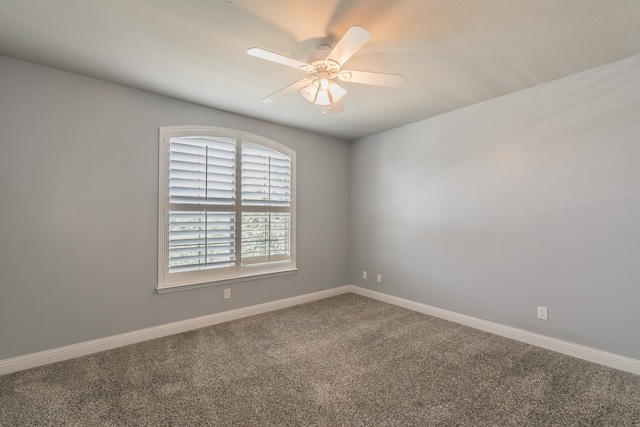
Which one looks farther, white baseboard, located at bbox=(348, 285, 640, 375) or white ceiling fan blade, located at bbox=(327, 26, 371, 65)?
white baseboard, located at bbox=(348, 285, 640, 375)

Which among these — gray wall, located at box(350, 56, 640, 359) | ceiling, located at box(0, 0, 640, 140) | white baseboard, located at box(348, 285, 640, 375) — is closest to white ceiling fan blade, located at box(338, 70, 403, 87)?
ceiling, located at box(0, 0, 640, 140)

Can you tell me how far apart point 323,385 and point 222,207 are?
2197mm

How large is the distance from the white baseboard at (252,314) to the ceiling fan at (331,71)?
253 cm

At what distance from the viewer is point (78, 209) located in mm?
2602

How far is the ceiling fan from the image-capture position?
1.71m

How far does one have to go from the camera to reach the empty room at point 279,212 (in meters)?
1.89

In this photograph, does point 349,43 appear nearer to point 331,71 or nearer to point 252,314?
point 331,71

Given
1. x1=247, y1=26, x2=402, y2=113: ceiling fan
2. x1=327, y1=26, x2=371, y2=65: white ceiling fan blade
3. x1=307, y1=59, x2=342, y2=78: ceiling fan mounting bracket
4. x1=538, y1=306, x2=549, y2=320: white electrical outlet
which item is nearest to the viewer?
x1=327, y1=26, x2=371, y2=65: white ceiling fan blade

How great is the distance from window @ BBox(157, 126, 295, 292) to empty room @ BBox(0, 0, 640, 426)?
0.08 ft

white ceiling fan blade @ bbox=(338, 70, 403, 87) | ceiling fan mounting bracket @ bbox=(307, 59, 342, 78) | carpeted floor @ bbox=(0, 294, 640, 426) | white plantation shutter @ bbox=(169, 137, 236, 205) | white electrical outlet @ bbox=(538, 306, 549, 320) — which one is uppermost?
ceiling fan mounting bracket @ bbox=(307, 59, 342, 78)

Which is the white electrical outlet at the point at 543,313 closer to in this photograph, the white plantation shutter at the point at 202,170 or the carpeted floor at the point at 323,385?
the carpeted floor at the point at 323,385

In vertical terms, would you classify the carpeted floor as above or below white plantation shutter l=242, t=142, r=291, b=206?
below

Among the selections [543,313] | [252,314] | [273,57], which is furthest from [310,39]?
[543,313]

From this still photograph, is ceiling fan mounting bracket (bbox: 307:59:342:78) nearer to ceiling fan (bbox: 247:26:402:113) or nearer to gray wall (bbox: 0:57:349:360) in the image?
ceiling fan (bbox: 247:26:402:113)
